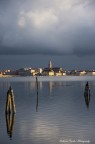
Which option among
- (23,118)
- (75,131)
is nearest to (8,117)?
(23,118)

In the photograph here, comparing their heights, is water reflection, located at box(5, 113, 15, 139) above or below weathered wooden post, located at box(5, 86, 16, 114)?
below

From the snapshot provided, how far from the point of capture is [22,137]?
1146 inches

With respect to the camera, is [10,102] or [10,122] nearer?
[10,122]

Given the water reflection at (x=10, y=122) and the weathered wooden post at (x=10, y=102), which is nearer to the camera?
the water reflection at (x=10, y=122)

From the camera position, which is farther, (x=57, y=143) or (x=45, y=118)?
(x=45, y=118)

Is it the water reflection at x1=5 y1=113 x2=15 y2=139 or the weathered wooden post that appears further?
the weathered wooden post

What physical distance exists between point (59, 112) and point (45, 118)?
5897mm

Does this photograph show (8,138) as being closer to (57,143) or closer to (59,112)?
(57,143)

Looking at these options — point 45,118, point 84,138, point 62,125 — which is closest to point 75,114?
point 45,118

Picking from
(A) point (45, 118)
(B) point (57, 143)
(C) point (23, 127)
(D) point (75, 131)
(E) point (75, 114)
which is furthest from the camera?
(E) point (75, 114)

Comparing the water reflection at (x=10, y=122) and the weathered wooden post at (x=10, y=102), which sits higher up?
the weathered wooden post at (x=10, y=102)

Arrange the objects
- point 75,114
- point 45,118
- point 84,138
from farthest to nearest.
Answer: point 75,114
point 45,118
point 84,138

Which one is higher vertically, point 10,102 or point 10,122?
point 10,102

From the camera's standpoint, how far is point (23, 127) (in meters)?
33.9
